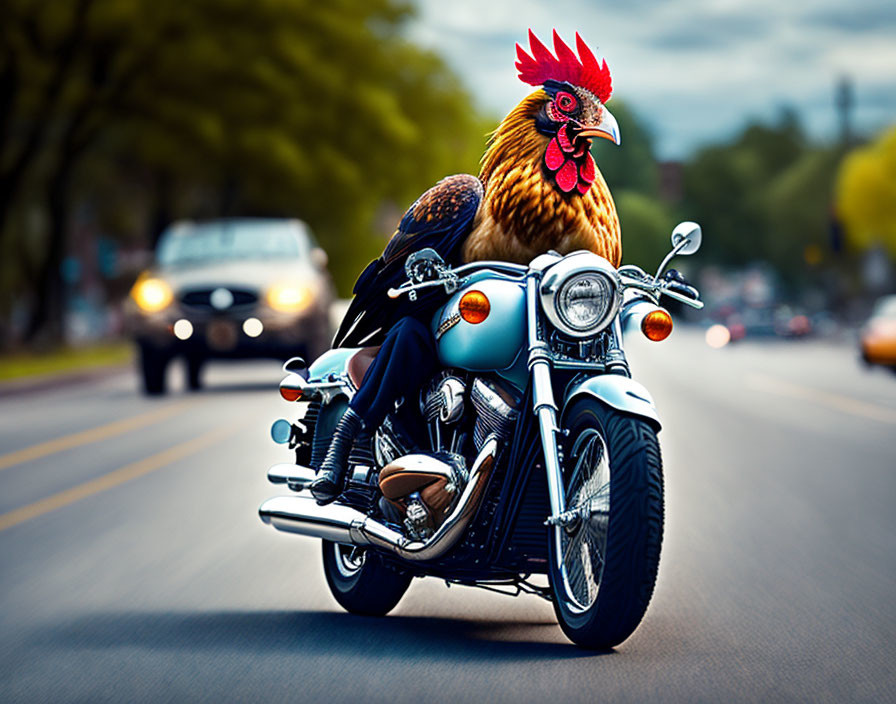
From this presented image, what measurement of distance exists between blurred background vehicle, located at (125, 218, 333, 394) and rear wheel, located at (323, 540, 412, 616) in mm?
13519

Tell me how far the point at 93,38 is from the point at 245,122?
16.0ft

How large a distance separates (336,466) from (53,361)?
28171mm

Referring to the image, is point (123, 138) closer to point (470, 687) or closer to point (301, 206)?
point (301, 206)

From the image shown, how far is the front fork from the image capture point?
563 centimetres

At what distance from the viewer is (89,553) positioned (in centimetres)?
891

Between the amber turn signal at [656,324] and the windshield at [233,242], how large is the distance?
15.9 m

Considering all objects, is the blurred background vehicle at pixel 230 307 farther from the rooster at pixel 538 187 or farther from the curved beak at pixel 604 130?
the curved beak at pixel 604 130

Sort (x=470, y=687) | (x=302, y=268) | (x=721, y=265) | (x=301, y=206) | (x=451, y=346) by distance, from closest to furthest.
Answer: (x=470, y=687) < (x=451, y=346) < (x=302, y=268) < (x=301, y=206) < (x=721, y=265)

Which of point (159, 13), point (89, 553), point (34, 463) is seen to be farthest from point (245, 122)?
point (89, 553)

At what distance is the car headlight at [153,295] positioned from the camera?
20.7 meters

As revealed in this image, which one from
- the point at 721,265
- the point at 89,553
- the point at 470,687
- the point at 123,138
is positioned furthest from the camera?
the point at 721,265

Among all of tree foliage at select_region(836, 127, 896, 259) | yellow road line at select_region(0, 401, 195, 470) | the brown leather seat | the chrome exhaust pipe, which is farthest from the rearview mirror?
tree foliage at select_region(836, 127, 896, 259)

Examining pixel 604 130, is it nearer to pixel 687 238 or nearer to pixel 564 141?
pixel 564 141

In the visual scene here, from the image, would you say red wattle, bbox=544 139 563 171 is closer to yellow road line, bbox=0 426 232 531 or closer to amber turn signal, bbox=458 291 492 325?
amber turn signal, bbox=458 291 492 325
